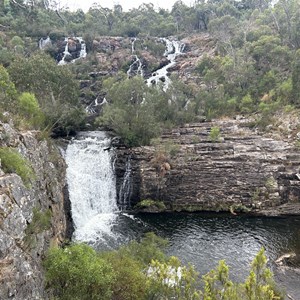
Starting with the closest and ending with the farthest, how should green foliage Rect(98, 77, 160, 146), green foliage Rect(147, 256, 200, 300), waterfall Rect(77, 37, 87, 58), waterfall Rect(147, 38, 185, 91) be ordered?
1. green foliage Rect(147, 256, 200, 300)
2. green foliage Rect(98, 77, 160, 146)
3. waterfall Rect(147, 38, 185, 91)
4. waterfall Rect(77, 37, 87, 58)

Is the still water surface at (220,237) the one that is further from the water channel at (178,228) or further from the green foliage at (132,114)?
the green foliage at (132,114)

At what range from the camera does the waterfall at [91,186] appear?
29.8 metres

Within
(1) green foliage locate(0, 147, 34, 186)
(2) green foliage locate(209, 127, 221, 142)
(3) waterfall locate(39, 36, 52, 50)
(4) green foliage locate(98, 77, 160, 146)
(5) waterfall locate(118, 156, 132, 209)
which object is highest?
(3) waterfall locate(39, 36, 52, 50)

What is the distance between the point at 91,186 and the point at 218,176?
12.6m

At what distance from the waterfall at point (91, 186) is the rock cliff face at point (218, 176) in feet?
5.10

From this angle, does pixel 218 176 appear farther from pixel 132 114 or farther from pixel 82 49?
pixel 82 49

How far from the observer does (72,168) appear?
33750 millimetres

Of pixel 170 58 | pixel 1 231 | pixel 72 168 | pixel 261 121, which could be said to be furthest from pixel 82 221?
pixel 170 58

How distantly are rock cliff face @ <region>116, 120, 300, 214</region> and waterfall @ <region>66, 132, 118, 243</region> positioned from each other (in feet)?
5.10

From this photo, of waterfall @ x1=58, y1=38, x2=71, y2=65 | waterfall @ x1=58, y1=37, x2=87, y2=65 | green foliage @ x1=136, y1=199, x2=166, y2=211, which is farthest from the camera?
waterfall @ x1=58, y1=37, x2=87, y2=65

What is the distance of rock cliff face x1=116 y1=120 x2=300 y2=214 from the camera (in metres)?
33.0

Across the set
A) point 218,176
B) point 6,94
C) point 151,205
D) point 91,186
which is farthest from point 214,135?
point 6,94

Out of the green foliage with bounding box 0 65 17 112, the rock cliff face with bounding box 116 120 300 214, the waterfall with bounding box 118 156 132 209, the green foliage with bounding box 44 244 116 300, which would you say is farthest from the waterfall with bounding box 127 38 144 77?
the green foliage with bounding box 44 244 116 300

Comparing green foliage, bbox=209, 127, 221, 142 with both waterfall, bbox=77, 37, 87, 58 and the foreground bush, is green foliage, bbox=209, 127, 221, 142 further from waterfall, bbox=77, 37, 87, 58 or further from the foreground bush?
waterfall, bbox=77, 37, 87, 58
